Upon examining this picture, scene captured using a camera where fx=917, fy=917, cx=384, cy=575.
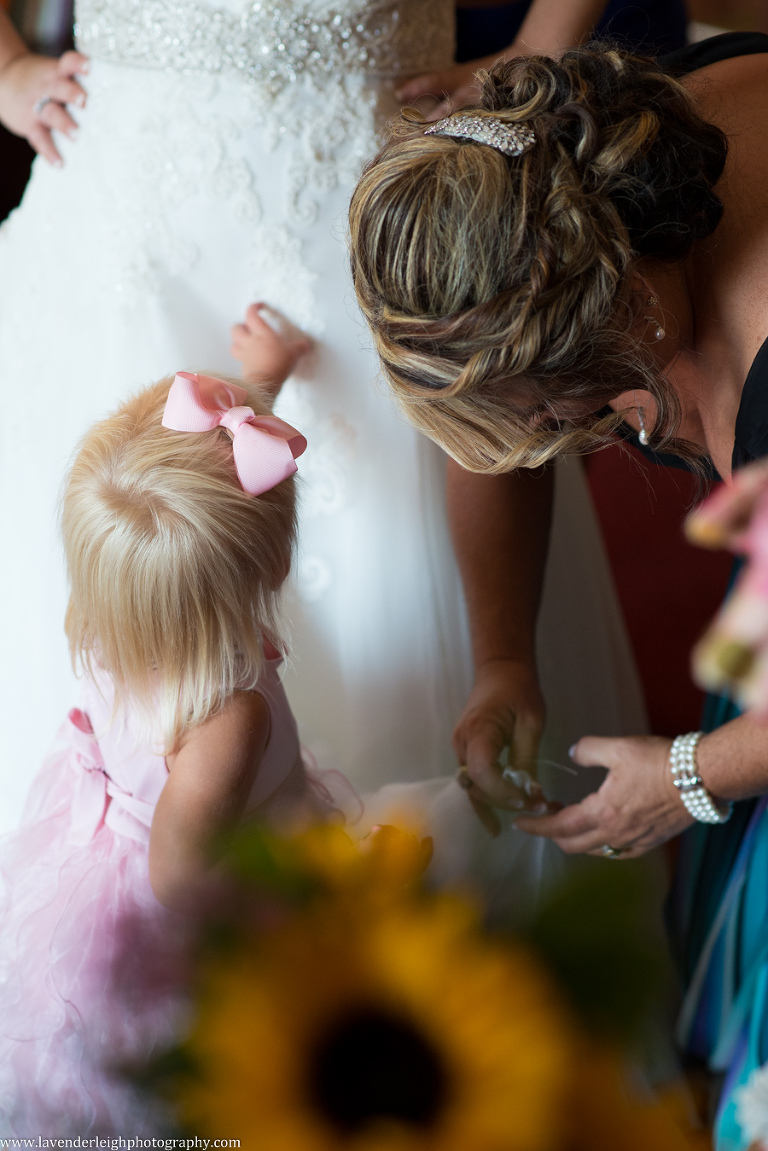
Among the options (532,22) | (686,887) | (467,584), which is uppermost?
(532,22)

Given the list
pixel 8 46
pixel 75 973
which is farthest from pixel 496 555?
pixel 8 46

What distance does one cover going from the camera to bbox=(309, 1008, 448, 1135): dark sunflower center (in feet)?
0.82

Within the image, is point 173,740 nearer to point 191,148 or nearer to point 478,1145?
point 478,1145

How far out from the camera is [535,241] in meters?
0.64

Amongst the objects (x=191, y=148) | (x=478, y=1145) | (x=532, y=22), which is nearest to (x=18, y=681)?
(x=191, y=148)

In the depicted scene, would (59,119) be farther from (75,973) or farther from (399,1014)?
(399,1014)

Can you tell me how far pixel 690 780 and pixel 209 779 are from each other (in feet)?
1.64

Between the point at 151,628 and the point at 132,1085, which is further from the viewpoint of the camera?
→ the point at 151,628

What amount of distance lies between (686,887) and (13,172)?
6.07ft

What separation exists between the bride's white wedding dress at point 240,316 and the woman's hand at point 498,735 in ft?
0.35

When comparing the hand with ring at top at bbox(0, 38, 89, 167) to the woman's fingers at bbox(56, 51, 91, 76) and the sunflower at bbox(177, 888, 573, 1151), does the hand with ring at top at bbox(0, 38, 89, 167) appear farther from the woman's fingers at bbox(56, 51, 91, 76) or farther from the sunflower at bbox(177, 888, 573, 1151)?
the sunflower at bbox(177, 888, 573, 1151)

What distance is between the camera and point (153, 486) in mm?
807

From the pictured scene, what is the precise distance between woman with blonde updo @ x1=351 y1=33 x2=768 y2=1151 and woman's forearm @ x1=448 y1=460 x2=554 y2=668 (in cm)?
11

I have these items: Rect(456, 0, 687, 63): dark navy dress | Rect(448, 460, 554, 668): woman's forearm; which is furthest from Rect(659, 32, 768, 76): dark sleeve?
Rect(456, 0, 687, 63): dark navy dress
